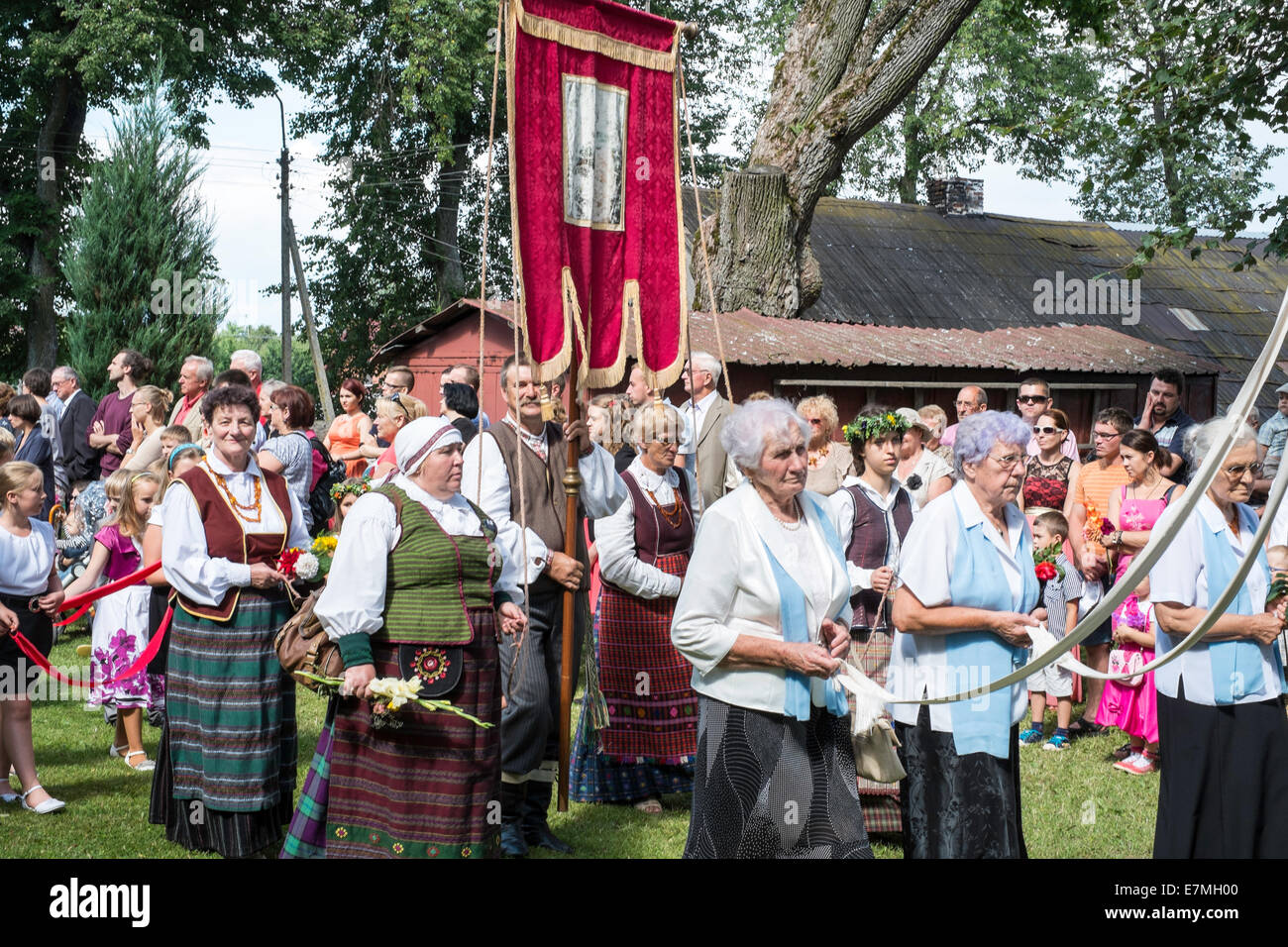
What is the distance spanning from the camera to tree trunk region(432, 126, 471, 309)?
3081 centimetres

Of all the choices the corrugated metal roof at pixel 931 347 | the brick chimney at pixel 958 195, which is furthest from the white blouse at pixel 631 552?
the brick chimney at pixel 958 195

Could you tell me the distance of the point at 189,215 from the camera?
21.1 m

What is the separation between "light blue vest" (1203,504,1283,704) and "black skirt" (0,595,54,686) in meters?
4.81

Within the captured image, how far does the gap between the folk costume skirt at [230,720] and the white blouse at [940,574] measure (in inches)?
104

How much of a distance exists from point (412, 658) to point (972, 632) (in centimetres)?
188

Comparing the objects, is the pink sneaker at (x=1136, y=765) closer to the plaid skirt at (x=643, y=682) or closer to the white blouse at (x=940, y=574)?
the plaid skirt at (x=643, y=682)

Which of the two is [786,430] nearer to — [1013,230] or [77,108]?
[1013,230]

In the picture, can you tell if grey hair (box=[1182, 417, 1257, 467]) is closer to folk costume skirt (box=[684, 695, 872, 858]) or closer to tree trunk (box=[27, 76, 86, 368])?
folk costume skirt (box=[684, 695, 872, 858])

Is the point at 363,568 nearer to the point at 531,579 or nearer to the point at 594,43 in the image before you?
the point at 531,579

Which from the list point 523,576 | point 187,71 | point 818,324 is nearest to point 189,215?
point 187,71

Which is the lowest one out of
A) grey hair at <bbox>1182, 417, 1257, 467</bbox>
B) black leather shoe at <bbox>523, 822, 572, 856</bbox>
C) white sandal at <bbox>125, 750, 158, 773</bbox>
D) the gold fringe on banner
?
white sandal at <bbox>125, 750, 158, 773</bbox>

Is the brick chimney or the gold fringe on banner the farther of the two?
the brick chimney

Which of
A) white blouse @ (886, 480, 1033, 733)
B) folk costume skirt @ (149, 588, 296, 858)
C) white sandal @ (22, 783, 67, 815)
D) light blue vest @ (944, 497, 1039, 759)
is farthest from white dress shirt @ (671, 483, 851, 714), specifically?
white sandal @ (22, 783, 67, 815)
